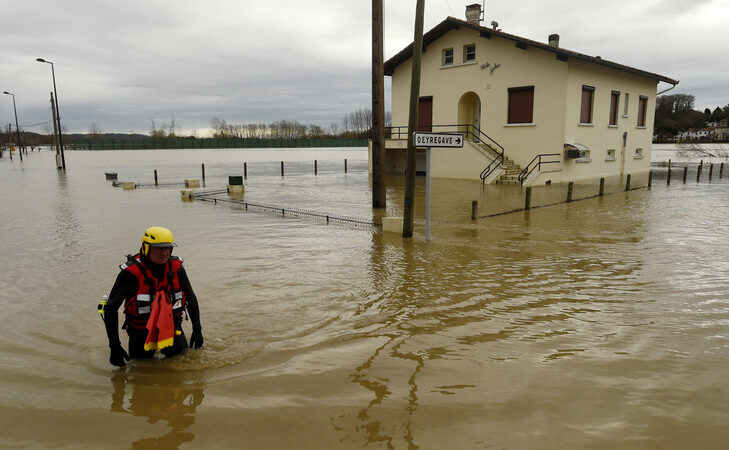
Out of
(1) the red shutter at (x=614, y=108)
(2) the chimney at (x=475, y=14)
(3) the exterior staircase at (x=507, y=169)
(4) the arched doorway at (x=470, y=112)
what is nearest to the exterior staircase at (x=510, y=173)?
(3) the exterior staircase at (x=507, y=169)

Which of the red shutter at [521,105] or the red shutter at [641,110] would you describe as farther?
the red shutter at [641,110]

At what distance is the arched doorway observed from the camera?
28.8m

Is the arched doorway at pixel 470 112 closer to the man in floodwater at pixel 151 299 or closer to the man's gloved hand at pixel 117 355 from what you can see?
the man in floodwater at pixel 151 299

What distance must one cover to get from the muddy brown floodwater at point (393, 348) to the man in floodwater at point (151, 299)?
33 cm

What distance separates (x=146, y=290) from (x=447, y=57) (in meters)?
27.4

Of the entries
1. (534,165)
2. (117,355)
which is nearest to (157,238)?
(117,355)

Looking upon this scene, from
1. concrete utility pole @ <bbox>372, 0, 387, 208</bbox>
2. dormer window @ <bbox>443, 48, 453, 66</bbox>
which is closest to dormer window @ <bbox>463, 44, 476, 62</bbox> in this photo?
dormer window @ <bbox>443, 48, 453, 66</bbox>

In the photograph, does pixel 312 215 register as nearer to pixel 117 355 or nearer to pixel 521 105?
pixel 117 355

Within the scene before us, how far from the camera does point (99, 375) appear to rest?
4.74 metres

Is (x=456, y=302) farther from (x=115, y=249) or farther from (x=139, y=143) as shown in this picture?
(x=139, y=143)

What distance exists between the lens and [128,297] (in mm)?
4488

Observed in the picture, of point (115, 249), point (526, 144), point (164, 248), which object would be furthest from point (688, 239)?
point (526, 144)

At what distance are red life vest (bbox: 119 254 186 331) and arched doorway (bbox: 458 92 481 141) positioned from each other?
25.8 metres

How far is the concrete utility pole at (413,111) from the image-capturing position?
34.2ft
